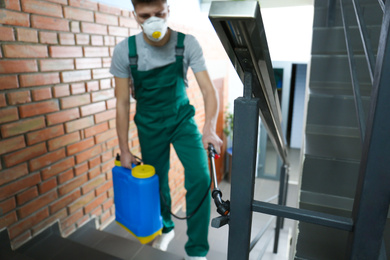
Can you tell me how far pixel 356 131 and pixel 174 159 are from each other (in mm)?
2251

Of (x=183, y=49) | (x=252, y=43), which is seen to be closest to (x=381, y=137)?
(x=252, y=43)

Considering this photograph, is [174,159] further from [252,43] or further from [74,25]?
[252,43]

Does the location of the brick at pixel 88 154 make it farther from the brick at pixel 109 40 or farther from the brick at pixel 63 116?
the brick at pixel 109 40

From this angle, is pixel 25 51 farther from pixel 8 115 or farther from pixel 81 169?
pixel 81 169

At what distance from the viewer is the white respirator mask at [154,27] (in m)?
1.55

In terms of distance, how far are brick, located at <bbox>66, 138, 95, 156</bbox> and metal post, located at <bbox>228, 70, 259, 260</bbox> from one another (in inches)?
58.9

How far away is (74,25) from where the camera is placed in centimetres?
181

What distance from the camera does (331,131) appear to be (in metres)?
1.45

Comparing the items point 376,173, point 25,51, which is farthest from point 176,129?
point 376,173

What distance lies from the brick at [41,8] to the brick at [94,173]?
3.50ft

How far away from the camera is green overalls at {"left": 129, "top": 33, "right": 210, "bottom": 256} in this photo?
1655 millimetres

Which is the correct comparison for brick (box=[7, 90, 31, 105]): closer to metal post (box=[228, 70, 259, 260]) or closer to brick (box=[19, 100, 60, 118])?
brick (box=[19, 100, 60, 118])

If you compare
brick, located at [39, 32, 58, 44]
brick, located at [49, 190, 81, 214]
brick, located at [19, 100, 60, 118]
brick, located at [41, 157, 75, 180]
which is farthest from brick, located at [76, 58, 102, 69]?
brick, located at [49, 190, 81, 214]

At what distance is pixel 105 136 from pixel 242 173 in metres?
1.74
